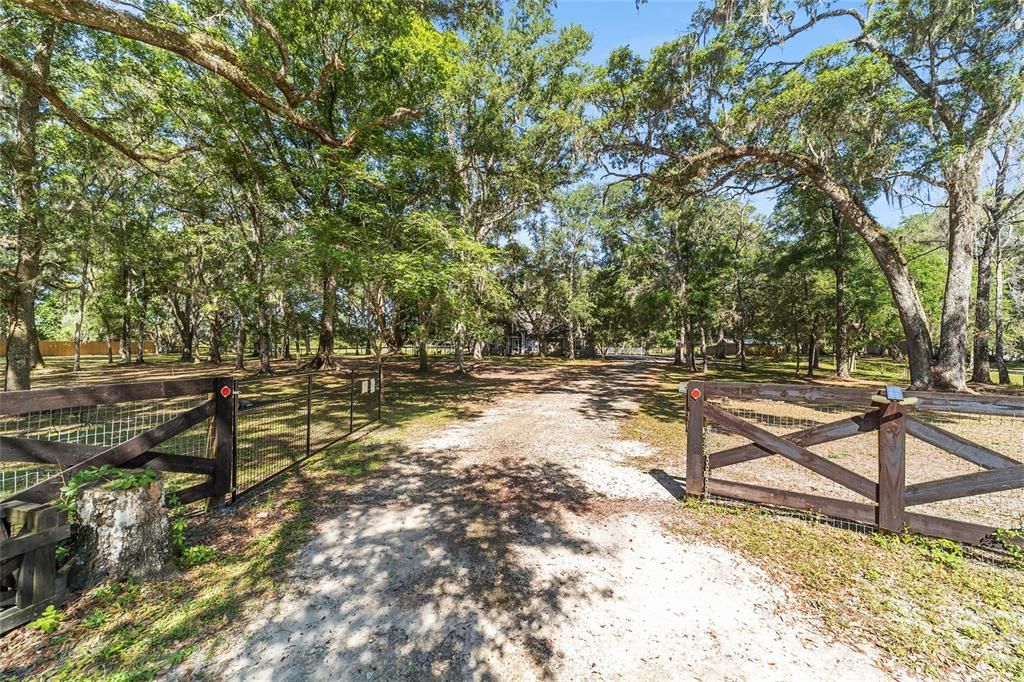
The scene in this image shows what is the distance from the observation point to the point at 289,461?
5891 millimetres

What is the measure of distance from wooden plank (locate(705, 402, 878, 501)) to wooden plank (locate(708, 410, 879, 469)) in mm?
103

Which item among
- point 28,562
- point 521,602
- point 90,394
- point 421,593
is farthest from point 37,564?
point 521,602

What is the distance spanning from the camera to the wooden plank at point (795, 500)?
12.4 feet

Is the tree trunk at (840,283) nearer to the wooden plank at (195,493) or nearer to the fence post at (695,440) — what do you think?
the fence post at (695,440)

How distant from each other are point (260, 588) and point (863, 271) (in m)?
26.3

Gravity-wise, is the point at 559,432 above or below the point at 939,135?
below

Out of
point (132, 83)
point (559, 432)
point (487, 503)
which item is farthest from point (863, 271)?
point (132, 83)

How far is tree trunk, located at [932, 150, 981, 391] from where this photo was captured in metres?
10.3

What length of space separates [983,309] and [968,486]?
2016 cm

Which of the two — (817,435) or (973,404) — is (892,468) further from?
(973,404)

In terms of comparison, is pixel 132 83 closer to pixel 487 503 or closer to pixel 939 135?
pixel 487 503

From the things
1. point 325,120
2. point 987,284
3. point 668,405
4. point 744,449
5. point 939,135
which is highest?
point 325,120

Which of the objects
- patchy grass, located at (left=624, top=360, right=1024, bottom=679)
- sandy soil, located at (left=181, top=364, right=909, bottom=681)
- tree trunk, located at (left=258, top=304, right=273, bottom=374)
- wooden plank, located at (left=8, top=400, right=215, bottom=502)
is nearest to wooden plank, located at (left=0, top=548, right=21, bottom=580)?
wooden plank, located at (left=8, top=400, right=215, bottom=502)

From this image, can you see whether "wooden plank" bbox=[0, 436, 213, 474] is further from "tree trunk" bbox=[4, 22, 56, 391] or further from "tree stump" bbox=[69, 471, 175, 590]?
"tree trunk" bbox=[4, 22, 56, 391]
